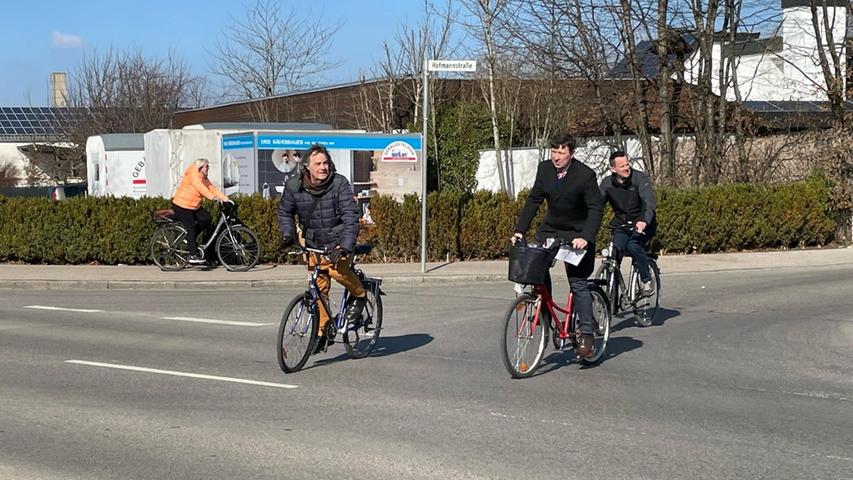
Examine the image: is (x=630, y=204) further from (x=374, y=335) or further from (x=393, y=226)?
(x=393, y=226)

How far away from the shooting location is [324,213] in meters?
8.77

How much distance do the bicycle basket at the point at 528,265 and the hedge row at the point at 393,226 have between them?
9.95 m

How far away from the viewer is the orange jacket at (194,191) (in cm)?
1636

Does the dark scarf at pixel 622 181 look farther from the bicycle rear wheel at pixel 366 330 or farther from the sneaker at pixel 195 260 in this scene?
the sneaker at pixel 195 260

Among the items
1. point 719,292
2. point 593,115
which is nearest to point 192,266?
point 719,292

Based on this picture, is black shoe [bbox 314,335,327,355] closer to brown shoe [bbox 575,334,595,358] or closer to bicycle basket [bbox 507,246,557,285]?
bicycle basket [bbox 507,246,557,285]

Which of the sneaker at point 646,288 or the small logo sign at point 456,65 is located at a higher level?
the small logo sign at point 456,65

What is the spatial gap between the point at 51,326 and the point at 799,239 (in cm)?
1441

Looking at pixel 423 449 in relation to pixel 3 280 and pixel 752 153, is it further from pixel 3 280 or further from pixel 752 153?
pixel 752 153

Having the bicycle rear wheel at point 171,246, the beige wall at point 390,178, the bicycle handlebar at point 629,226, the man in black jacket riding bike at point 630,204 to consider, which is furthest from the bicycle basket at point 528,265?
the beige wall at point 390,178

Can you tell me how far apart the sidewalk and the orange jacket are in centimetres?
110

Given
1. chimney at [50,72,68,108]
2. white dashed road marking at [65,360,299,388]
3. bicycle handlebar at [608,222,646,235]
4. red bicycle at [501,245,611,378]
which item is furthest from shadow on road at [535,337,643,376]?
chimney at [50,72,68,108]

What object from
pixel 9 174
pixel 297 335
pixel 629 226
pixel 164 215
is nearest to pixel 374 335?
pixel 297 335

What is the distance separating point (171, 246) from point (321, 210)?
887cm
